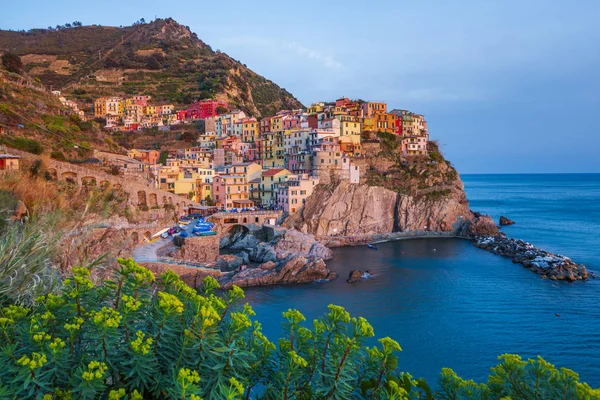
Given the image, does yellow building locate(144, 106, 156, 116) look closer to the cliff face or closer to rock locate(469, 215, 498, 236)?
the cliff face

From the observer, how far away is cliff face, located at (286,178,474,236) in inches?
1604

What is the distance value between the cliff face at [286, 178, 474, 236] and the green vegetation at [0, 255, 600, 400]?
35162 mm

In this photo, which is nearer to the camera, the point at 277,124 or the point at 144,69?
the point at 277,124

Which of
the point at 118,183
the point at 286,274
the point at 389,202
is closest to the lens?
the point at 286,274

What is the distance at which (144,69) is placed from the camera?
3310 inches

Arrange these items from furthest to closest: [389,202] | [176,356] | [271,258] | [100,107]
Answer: [100,107]
[389,202]
[271,258]
[176,356]

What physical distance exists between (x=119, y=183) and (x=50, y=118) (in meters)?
12.6

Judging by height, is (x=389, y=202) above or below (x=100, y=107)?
below

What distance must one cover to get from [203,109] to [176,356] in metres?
65.5

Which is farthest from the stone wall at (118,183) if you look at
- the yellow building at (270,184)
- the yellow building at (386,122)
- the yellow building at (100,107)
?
the yellow building at (100,107)

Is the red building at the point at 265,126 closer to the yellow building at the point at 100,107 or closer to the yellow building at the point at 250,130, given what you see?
the yellow building at the point at 250,130

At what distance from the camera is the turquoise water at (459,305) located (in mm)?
17734

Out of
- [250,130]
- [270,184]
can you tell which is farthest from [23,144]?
[250,130]

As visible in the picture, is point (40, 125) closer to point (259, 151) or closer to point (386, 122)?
point (259, 151)
